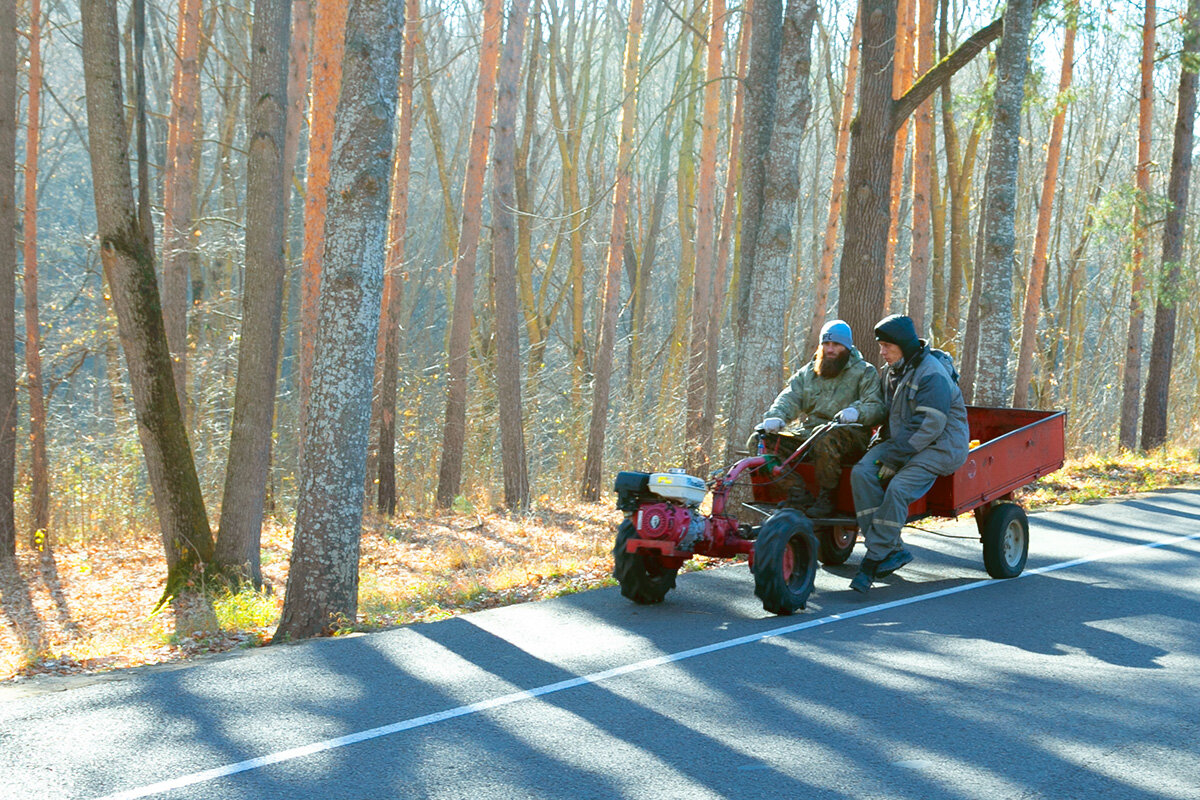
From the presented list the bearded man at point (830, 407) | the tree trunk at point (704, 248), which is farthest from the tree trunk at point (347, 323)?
the tree trunk at point (704, 248)

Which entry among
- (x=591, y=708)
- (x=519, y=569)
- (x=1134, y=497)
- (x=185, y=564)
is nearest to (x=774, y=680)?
(x=591, y=708)

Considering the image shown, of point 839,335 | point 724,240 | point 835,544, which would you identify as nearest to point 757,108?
point 839,335

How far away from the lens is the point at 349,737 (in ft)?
17.5

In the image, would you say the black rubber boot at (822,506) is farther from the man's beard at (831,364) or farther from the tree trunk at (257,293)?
the tree trunk at (257,293)

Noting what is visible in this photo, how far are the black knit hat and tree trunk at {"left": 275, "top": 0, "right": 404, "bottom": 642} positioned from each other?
402cm

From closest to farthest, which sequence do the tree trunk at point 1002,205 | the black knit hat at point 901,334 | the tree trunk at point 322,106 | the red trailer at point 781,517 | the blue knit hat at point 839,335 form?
the red trailer at point 781,517 → the black knit hat at point 901,334 → the blue knit hat at point 839,335 → the tree trunk at point 322,106 → the tree trunk at point 1002,205

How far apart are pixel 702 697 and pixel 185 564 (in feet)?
24.0

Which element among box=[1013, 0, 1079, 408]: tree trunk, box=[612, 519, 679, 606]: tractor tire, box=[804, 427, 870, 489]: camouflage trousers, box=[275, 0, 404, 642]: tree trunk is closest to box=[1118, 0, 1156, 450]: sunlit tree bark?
box=[1013, 0, 1079, 408]: tree trunk

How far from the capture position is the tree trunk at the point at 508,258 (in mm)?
17125

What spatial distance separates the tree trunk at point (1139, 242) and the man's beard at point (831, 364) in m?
14.9

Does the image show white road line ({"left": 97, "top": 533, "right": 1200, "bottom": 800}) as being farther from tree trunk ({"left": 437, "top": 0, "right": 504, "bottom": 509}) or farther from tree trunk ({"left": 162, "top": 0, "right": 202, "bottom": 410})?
tree trunk ({"left": 162, "top": 0, "right": 202, "bottom": 410})

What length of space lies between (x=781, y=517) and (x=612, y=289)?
41.2ft

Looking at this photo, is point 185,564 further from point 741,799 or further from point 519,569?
point 741,799

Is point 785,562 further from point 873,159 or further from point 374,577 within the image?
point 873,159
